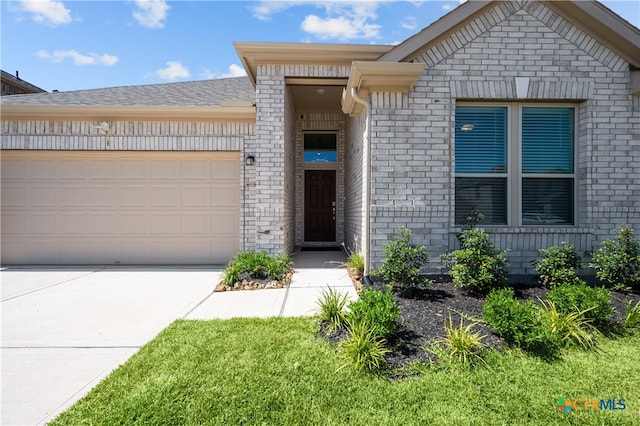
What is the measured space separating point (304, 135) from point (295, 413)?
8.43 metres

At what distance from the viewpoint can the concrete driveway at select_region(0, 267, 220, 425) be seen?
99.5 inches

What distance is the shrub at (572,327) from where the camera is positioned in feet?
10.5

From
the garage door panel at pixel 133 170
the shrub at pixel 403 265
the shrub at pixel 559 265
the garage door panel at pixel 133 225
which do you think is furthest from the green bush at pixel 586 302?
the garage door panel at pixel 133 170

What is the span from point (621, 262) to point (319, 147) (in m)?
7.29

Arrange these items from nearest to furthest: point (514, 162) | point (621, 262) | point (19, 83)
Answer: point (621, 262), point (514, 162), point (19, 83)

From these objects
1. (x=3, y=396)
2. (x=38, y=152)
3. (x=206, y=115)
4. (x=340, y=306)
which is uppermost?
(x=206, y=115)

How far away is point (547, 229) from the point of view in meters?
5.19

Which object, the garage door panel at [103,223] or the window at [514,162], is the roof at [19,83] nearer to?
the garage door panel at [103,223]

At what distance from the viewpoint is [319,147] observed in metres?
9.84

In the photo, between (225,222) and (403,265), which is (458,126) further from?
(225,222)

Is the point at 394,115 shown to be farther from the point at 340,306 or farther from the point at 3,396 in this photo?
the point at 3,396

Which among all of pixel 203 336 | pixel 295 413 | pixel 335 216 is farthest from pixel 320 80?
pixel 295 413

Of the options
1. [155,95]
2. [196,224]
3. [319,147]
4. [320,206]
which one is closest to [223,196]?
[196,224]

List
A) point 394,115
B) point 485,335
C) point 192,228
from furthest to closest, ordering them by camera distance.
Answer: point 192,228 → point 394,115 → point 485,335
